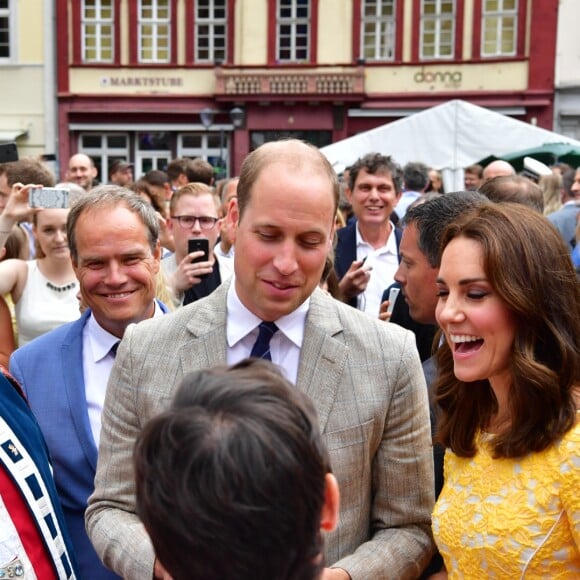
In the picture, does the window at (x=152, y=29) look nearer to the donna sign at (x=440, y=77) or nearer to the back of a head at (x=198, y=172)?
the donna sign at (x=440, y=77)

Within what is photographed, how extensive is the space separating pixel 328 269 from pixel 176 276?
75 cm

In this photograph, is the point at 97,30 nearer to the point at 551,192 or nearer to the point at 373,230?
the point at 551,192

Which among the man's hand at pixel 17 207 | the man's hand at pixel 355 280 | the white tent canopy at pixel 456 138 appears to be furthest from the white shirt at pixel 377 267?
the white tent canopy at pixel 456 138

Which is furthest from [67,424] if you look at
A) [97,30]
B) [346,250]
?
[97,30]

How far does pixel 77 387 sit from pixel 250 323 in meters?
0.71

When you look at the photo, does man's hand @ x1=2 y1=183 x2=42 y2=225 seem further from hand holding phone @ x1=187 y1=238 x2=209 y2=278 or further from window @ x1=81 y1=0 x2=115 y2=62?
window @ x1=81 y1=0 x2=115 y2=62

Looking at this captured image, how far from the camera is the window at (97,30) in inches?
1017

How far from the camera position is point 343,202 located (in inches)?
326

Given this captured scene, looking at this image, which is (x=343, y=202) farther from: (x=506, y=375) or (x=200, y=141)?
(x=200, y=141)

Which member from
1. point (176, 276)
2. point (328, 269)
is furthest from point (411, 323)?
point (176, 276)

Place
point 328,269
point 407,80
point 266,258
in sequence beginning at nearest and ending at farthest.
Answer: point 266,258 < point 328,269 < point 407,80

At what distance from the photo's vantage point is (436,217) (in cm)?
312

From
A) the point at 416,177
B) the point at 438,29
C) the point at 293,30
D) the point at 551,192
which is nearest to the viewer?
the point at 551,192

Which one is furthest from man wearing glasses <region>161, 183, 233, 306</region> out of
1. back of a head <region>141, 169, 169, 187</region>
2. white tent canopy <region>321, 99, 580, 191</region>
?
white tent canopy <region>321, 99, 580, 191</region>
